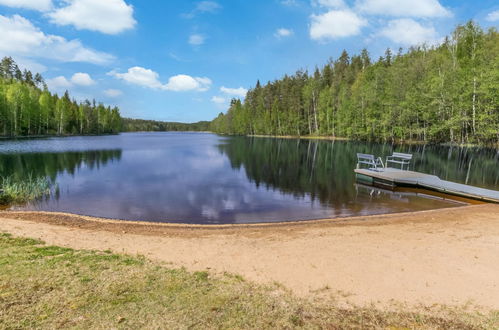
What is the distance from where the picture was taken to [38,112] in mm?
86312

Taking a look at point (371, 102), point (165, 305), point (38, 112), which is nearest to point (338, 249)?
point (165, 305)

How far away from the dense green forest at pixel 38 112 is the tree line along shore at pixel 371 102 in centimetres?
27

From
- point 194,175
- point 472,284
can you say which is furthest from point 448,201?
point 194,175

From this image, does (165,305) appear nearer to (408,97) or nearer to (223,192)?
(223,192)

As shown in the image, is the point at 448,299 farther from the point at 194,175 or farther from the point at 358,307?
the point at 194,175

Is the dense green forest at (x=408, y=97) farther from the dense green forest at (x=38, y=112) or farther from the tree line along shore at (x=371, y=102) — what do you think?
the dense green forest at (x=38, y=112)

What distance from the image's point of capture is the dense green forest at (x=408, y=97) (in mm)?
47625

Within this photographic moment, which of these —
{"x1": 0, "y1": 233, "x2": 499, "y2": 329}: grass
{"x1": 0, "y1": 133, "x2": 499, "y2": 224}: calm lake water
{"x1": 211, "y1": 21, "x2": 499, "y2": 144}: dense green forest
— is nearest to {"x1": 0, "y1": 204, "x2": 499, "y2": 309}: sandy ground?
{"x1": 0, "y1": 233, "x2": 499, "y2": 329}: grass

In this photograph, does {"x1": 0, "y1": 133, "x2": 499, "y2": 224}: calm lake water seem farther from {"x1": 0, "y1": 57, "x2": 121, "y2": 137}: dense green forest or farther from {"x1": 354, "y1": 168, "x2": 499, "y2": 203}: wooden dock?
{"x1": 0, "y1": 57, "x2": 121, "y2": 137}: dense green forest

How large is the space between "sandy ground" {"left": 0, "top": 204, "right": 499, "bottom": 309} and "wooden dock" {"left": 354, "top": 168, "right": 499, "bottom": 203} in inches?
150

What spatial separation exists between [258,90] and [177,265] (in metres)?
123

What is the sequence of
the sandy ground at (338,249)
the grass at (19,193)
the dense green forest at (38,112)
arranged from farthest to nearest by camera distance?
the dense green forest at (38,112) < the grass at (19,193) < the sandy ground at (338,249)

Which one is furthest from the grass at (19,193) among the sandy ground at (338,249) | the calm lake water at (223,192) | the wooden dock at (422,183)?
the wooden dock at (422,183)

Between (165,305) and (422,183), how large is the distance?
19167 millimetres
